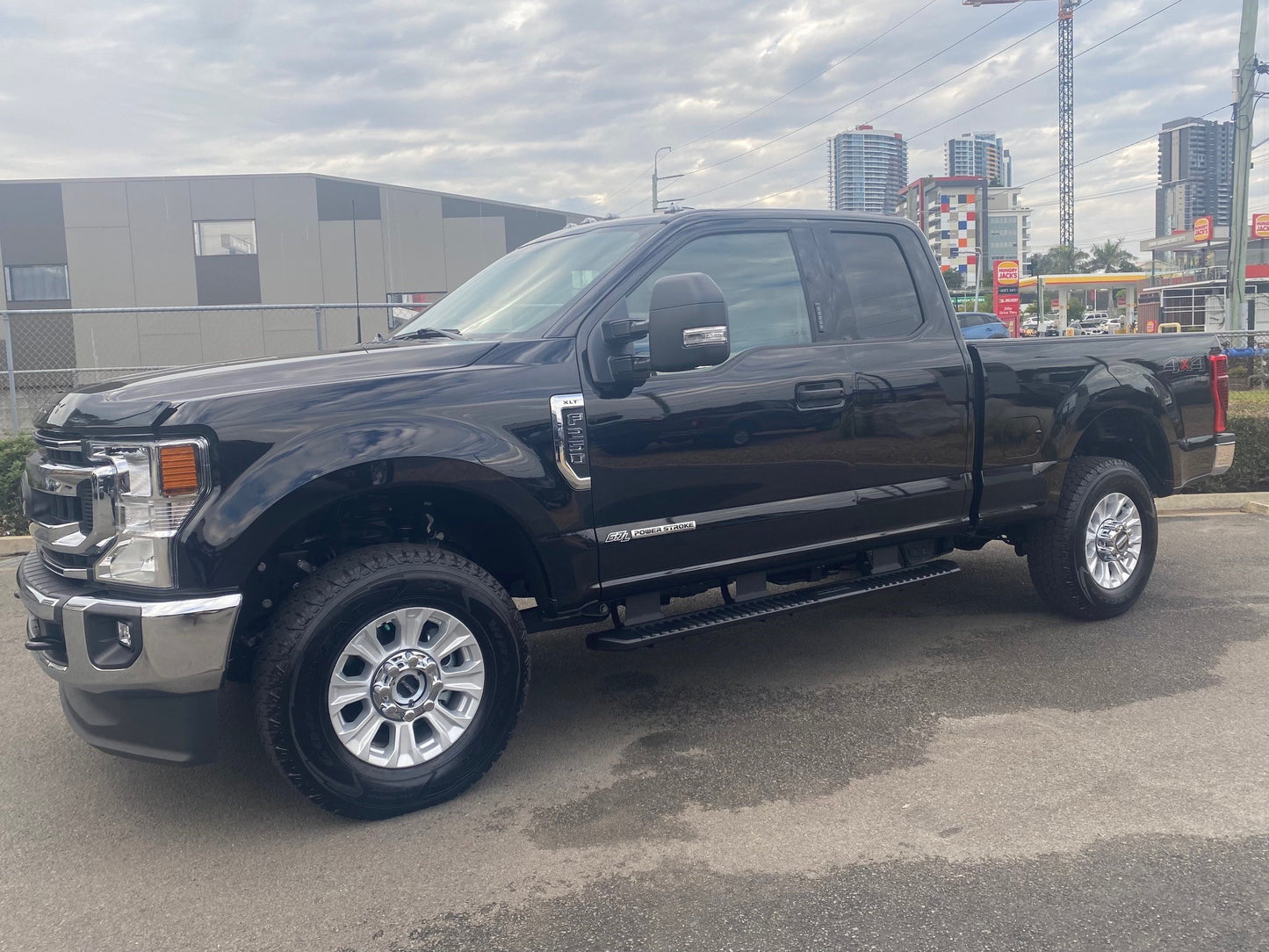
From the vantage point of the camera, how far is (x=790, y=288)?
15.1ft

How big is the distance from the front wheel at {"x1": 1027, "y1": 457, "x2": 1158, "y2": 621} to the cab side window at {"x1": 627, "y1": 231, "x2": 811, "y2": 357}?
1.90 meters

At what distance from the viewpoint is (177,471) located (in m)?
3.16

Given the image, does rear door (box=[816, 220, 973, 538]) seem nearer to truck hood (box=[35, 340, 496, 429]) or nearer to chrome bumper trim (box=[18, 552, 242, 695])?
truck hood (box=[35, 340, 496, 429])

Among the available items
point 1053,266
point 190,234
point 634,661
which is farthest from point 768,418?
point 1053,266

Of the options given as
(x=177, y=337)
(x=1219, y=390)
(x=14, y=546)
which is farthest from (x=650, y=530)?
(x=177, y=337)

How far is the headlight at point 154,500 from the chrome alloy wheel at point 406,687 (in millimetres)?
639

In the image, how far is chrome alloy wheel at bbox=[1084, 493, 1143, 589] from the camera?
5539 millimetres

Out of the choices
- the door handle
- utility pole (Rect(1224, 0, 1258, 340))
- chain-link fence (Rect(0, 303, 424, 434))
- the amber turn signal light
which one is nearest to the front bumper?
the amber turn signal light

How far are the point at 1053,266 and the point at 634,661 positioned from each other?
12043 cm

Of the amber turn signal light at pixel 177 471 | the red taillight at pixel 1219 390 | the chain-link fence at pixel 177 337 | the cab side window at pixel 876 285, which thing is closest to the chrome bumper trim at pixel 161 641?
the amber turn signal light at pixel 177 471

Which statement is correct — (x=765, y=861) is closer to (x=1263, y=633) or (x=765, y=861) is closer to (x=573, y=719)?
(x=573, y=719)

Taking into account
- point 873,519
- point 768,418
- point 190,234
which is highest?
point 190,234

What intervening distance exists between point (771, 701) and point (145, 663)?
2.54 m

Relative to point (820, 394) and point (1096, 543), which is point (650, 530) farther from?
point (1096, 543)
